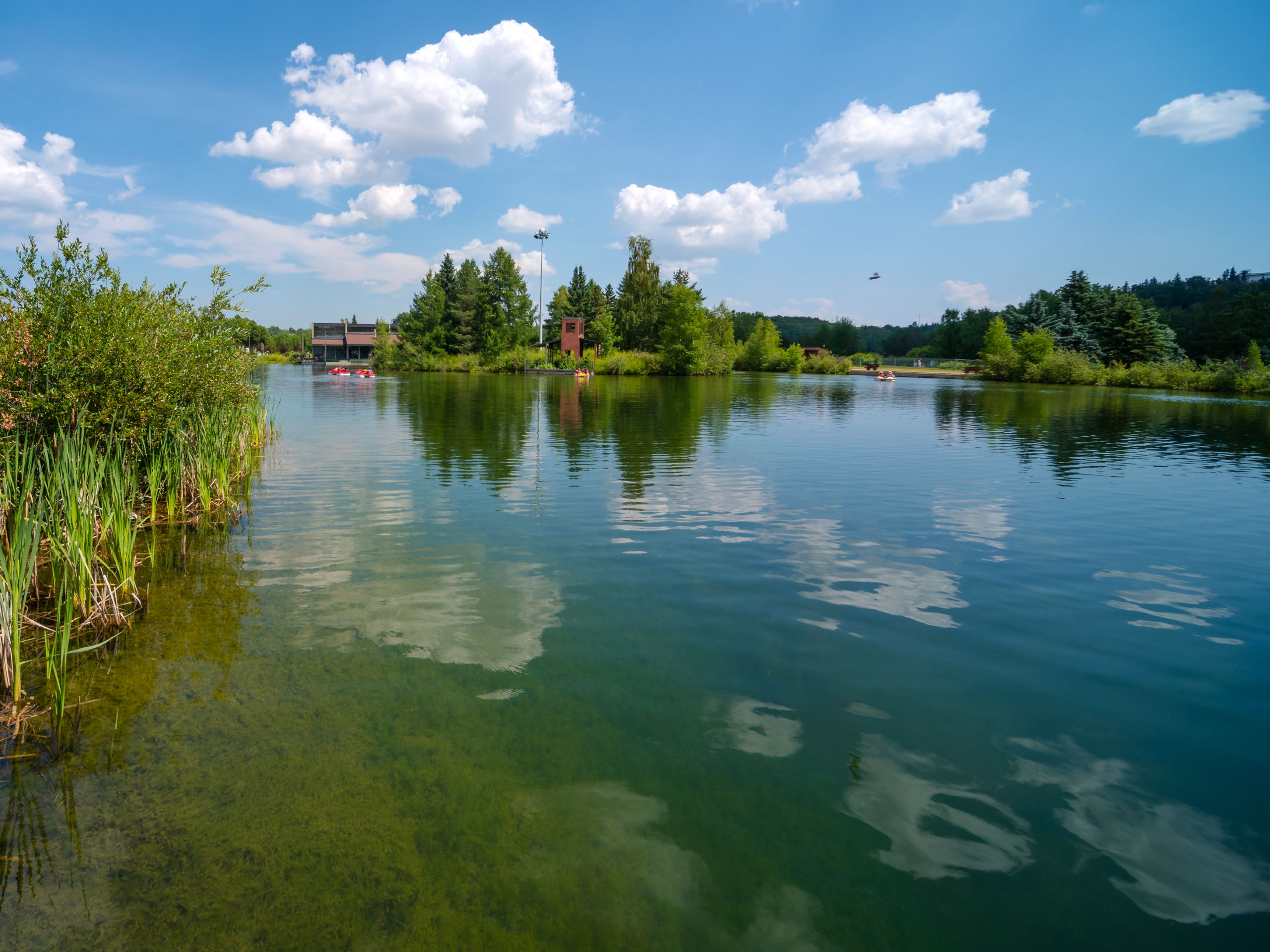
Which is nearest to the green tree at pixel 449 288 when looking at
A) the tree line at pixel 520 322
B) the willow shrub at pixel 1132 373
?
the tree line at pixel 520 322

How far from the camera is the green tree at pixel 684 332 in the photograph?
3204 inches

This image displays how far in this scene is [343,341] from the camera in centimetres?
12794

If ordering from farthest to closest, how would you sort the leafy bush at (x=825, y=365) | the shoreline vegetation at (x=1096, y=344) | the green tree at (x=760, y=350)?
the green tree at (x=760, y=350) < the leafy bush at (x=825, y=365) < the shoreline vegetation at (x=1096, y=344)

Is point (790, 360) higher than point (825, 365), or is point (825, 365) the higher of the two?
point (790, 360)

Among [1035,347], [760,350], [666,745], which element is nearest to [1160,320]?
[1035,347]

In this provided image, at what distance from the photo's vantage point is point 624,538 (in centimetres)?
1052

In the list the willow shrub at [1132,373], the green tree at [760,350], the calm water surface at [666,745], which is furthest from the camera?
the green tree at [760,350]

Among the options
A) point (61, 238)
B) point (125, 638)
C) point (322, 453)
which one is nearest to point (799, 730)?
point (125, 638)

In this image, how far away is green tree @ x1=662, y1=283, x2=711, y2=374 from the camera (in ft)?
267

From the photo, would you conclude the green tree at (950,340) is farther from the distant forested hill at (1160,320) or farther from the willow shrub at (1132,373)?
the willow shrub at (1132,373)

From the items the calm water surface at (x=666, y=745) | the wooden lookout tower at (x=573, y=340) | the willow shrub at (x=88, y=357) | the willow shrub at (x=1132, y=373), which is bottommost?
the calm water surface at (x=666, y=745)

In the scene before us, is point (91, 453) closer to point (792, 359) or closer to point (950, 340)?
point (792, 359)

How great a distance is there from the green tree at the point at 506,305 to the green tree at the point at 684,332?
792 inches

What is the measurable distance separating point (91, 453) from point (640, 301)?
96296 millimetres
